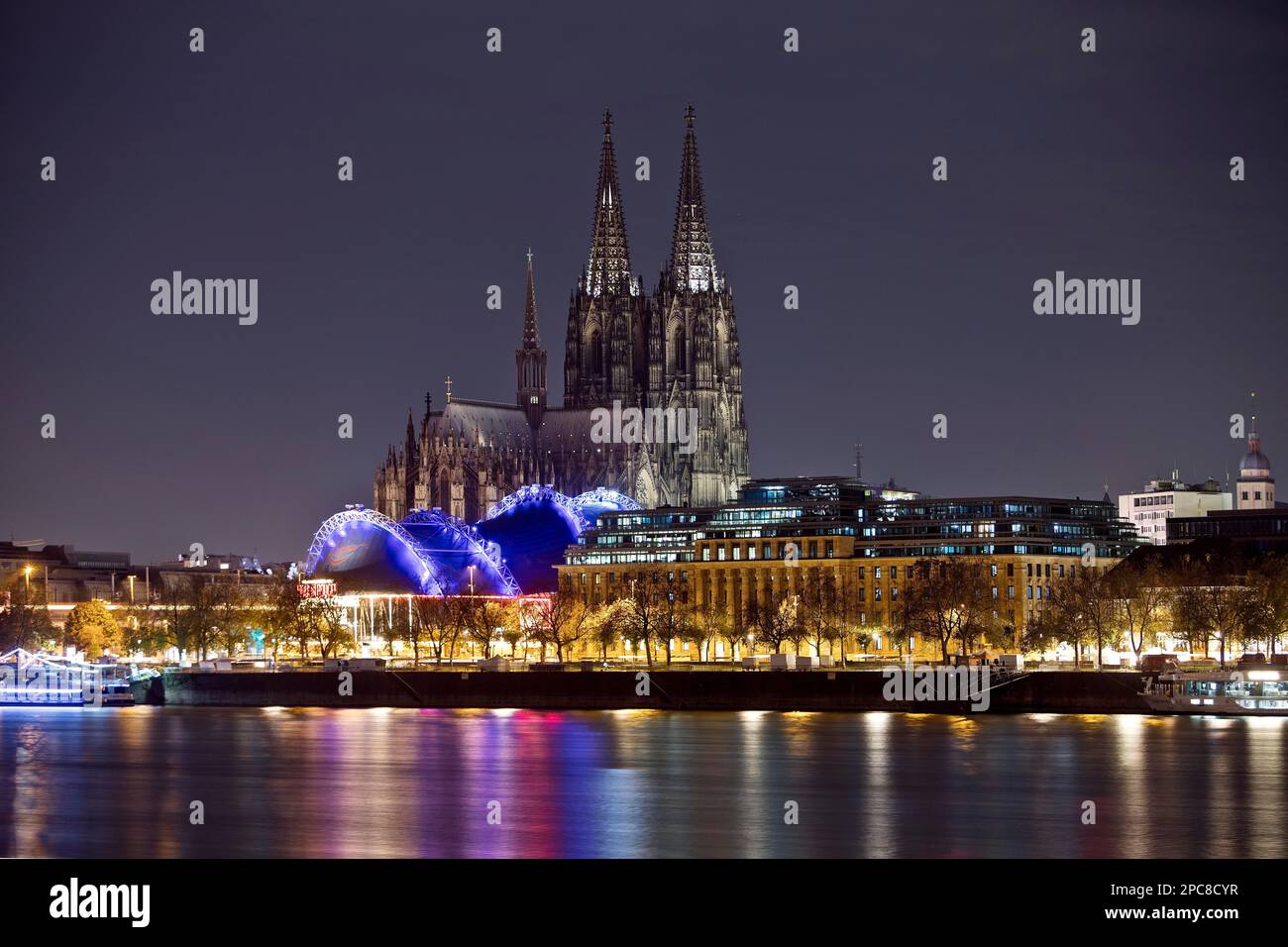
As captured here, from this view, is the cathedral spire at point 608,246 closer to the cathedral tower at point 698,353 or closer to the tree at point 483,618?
the cathedral tower at point 698,353

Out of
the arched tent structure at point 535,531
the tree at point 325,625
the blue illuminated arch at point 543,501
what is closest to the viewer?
the tree at point 325,625

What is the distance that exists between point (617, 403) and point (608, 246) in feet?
40.3

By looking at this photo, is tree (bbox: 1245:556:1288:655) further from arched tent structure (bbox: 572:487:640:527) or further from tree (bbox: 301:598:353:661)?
tree (bbox: 301:598:353:661)

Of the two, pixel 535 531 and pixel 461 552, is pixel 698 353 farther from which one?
pixel 461 552

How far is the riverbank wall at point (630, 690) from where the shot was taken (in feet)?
290

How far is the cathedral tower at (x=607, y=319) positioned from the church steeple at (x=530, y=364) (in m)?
9.93

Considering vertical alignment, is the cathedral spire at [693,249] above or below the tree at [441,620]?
above

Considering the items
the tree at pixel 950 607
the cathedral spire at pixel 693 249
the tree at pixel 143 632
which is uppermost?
the cathedral spire at pixel 693 249

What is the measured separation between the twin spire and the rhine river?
7173 centimetres

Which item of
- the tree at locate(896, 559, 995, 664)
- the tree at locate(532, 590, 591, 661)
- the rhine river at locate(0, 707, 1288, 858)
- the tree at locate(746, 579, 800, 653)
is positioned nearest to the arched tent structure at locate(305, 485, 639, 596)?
the tree at locate(532, 590, 591, 661)

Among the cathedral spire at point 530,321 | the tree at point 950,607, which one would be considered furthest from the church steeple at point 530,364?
the tree at point 950,607

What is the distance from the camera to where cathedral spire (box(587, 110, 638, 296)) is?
157 m

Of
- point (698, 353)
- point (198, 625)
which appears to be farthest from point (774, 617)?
point (698, 353)
